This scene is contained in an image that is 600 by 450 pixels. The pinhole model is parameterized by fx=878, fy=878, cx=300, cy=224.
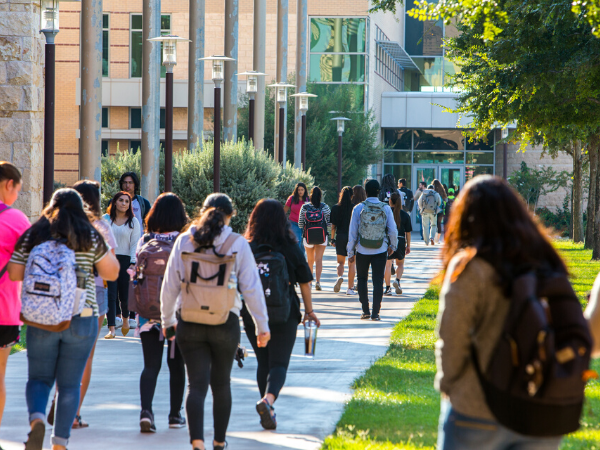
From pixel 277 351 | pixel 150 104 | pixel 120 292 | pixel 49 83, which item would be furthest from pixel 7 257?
pixel 150 104

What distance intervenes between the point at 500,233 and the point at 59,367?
2948mm

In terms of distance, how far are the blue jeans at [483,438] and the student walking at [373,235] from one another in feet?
27.2

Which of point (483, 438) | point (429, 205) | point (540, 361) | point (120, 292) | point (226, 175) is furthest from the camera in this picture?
point (429, 205)

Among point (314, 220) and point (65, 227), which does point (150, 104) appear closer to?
point (314, 220)

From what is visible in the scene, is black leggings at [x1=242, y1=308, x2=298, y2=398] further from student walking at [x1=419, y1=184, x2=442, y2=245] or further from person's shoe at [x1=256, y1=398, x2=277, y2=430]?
student walking at [x1=419, y1=184, x2=442, y2=245]

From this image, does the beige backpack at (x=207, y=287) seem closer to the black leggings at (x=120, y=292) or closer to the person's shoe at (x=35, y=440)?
the person's shoe at (x=35, y=440)

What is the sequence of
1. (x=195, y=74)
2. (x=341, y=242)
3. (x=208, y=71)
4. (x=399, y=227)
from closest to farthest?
(x=399, y=227)
(x=341, y=242)
(x=195, y=74)
(x=208, y=71)

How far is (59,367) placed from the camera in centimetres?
505

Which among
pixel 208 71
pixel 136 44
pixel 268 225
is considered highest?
pixel 136 44

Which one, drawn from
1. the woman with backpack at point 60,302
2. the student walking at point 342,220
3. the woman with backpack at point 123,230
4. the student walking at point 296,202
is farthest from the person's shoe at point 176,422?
the student walking at point 296,202

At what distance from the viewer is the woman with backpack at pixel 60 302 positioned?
16.2ft

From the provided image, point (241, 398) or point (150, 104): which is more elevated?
point (150, 104)

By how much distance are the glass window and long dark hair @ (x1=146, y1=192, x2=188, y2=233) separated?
129 feet

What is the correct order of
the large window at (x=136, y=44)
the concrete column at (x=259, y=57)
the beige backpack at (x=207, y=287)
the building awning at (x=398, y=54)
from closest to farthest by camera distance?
the beige backpack at (x=207, y=287) < the concrete column at (x=259, y=57) < the large window at (x=136, y=44) < the building awning at (x=398, y=54)
